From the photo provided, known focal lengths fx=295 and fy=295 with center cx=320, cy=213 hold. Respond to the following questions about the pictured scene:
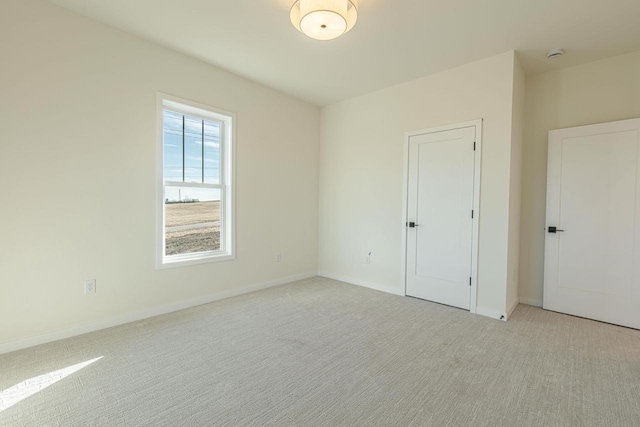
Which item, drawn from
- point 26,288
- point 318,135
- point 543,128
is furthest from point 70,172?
point 543,128

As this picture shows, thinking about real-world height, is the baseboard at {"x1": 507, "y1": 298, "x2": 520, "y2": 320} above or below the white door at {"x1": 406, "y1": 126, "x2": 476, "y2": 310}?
below

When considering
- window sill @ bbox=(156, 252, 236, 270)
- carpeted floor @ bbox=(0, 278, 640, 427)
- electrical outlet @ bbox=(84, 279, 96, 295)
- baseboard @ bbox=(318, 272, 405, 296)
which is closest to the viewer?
carpeted floor @ bbox=(0, 278, 640, 427)

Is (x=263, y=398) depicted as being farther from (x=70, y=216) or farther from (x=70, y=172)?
(x=70, y=172)

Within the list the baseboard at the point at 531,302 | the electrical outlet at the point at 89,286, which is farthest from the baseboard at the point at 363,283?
the electrical outlet at the point at 89,286

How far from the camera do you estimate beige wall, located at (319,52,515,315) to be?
313 cm

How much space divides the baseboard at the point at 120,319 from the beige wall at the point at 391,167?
1.42 meters

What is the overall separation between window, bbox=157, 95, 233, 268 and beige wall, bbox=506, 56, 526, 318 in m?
3.23

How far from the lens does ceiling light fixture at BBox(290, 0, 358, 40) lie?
2078 mm

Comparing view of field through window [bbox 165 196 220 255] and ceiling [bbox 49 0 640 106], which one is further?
view of field through window [bbox 165 196 220 255]

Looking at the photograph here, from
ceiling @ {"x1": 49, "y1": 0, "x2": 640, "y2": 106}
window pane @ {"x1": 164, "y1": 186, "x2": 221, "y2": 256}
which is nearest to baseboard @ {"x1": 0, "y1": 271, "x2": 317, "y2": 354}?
window pane @ {"x1": 164, "y1": 186, "x2": 221, "y2": 256}

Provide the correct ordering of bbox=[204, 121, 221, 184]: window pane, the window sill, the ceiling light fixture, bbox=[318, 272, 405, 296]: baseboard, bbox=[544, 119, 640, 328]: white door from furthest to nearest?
bbox=[318, 272, 405, 296]: baseboard
bbox=[204, 121, 221, 184]: window pane
the window sill
bbox=[544, 119, 640, 328]: white door
the ceiling light fixture

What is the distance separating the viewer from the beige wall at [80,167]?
233 cm

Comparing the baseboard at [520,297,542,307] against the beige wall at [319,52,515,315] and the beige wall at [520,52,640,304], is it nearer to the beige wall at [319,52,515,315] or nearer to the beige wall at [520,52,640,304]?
the beige wall at [520,52,640,304]

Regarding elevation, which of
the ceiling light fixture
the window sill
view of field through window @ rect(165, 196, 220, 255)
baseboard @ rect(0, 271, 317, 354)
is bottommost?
baseboard @ rect(0, 271, 317, 354)
